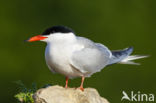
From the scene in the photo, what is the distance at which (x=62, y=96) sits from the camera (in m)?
4.36

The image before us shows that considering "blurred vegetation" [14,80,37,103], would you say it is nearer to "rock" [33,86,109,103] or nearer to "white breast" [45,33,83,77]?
"rock" [33,86,109,103]

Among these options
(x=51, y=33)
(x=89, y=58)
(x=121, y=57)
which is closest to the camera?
(x=51, y=33)

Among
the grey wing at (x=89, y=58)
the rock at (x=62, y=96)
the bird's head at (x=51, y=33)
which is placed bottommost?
the rock at (x=62, y=96)

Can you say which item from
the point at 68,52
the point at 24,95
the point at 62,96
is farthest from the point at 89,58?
the point at 24,95

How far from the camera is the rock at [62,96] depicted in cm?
432

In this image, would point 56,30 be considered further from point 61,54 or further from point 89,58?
point 89,58

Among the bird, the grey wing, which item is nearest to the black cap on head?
the bird

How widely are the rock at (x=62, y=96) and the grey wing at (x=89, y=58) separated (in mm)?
225

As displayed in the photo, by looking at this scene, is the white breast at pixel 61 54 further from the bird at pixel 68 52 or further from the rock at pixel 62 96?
the rock at pixel 62 96

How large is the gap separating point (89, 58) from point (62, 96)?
1.62ft

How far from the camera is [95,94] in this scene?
4.64m

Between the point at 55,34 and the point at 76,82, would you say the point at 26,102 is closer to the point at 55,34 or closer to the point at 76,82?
the point at 55,34

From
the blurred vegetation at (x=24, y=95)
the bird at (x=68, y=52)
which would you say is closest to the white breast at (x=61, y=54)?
the bird at (x=68, y=52)

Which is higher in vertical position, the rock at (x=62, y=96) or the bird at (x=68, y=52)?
the bird at (x=68, y=52)
